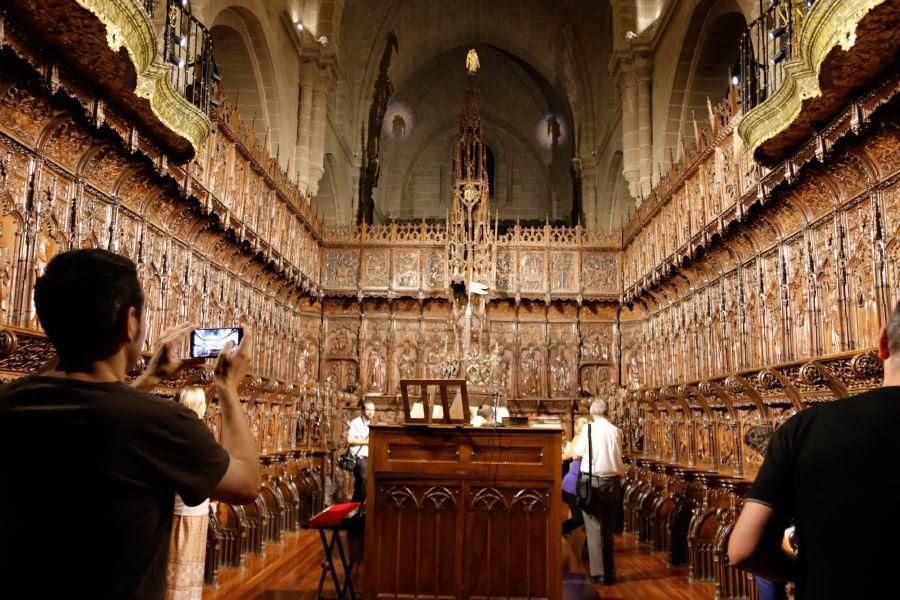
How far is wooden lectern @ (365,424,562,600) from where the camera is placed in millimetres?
5070

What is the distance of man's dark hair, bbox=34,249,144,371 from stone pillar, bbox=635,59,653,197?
49.5 ft

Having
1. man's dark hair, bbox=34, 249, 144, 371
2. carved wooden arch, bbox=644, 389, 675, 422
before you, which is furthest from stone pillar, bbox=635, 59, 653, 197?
man's dark hair, bbox=34, 249, 144, 371

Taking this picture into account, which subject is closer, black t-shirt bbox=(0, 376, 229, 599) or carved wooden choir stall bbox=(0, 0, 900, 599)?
black t-shirt bbox=(0, 376, 229, 599)

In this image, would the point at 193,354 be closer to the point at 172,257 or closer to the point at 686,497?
the point at 686,497

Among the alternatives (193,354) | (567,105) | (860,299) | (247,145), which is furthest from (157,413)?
(567,105)

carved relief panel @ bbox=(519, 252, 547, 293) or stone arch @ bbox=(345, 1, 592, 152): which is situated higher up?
stone arch @ bbox=(345, 1, 592, 152)

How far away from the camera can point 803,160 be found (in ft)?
24.0

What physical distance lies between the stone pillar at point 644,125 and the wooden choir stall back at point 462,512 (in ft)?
38.4

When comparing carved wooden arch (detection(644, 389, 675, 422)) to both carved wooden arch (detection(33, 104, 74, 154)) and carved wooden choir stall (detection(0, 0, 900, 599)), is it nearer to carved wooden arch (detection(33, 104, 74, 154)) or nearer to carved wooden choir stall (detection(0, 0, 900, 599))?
carved wooden choir stall (detection(0, 0, 900, 599))

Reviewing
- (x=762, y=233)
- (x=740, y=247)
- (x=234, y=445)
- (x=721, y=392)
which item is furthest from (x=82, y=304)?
(x=740, y=247)

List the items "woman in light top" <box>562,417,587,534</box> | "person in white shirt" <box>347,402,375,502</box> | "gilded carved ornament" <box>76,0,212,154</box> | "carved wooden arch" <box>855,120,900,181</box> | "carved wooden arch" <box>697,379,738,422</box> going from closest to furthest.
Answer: "gilded carved ornament" <box>76,0,212,154</box> < "carved wooden arch" <box>855,120,900,181</box> < "carved wooden arch" <box>697,379,738,422</box> < "woman in light top" <box>562,417,587,534</box> < "person in white shirt" <box>347,402,375,502</box>

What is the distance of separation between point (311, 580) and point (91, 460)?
5.80 meters

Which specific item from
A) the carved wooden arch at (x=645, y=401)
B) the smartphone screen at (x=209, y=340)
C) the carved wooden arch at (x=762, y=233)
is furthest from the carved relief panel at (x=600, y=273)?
the smartphone screen at (x=209, y=340)

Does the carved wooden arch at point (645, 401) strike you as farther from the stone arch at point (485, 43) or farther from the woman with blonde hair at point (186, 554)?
the stone arch at point (485, 43)
